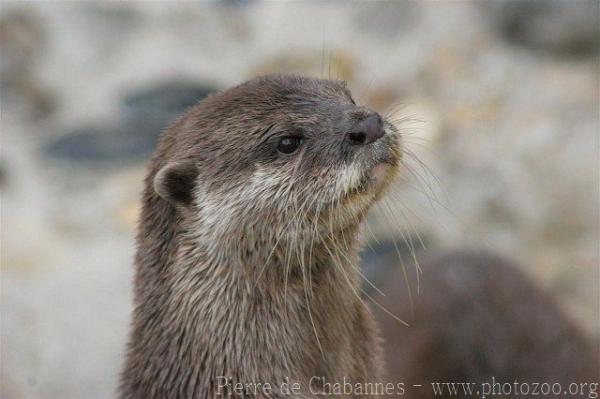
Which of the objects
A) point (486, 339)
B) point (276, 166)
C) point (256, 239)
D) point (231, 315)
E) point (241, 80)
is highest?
point (241, 80)

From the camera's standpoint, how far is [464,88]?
5078mm

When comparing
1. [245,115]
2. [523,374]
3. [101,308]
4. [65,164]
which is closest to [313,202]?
[245,115]

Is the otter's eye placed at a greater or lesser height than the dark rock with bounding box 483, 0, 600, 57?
lesser

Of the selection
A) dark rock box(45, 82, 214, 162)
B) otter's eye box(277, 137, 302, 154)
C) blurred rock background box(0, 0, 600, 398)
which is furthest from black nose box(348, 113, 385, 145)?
dark rock box(45, 82, 214, 162)

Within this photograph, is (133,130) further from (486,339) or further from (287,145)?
(287,145)

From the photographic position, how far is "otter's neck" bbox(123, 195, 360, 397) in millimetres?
2000

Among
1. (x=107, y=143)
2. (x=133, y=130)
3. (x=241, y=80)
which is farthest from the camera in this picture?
(x=241, y=80)

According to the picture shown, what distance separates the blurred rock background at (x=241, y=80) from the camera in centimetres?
400

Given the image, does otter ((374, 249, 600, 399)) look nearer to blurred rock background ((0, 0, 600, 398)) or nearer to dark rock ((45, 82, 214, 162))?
blurred rock background ((0, 0, 600, 398))

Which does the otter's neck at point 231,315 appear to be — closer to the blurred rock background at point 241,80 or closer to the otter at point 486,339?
the otter at point 486,339

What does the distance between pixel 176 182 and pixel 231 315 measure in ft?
0.97

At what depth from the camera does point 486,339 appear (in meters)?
2.91

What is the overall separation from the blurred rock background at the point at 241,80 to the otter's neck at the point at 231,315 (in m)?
1.61

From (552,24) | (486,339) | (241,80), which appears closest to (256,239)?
(486,339)
